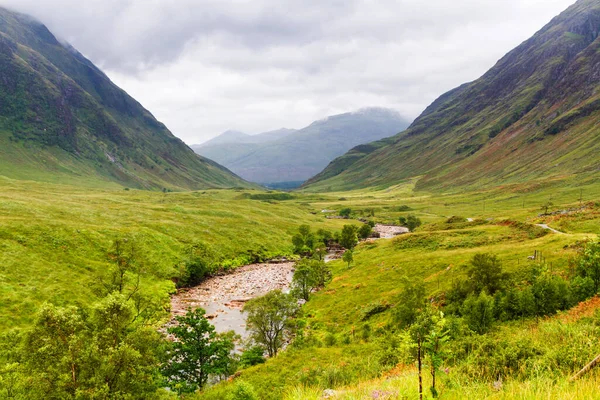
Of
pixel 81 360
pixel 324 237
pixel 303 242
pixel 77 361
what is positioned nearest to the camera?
pixel 77 361

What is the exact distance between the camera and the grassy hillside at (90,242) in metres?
48.6

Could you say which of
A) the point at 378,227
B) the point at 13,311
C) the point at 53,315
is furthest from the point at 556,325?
the point at 378,227

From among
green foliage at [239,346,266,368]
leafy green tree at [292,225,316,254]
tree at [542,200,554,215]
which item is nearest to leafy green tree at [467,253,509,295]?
green foliage at [239,346,266,368]

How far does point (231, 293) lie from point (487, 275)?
49814 mm

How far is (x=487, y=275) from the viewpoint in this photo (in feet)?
125

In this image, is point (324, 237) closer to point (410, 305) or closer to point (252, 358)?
Answer: point (252, 358)

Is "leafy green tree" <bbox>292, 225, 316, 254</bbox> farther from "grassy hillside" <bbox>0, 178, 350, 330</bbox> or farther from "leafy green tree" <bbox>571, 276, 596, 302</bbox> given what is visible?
"leafy green tree" <bbox>571, 276, 596, 302</bbox>

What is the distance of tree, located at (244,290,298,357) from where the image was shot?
137 ft

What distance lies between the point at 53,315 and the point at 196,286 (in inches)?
2398

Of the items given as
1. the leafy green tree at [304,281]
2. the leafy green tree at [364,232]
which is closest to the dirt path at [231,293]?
the leafy green tree at [304,281]

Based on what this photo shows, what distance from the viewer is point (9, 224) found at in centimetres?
6438

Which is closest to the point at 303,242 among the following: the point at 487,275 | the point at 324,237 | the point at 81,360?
the point at 324,237

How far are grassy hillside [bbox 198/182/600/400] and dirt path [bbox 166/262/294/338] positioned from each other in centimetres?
1234

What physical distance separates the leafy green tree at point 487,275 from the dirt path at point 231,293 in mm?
32575
